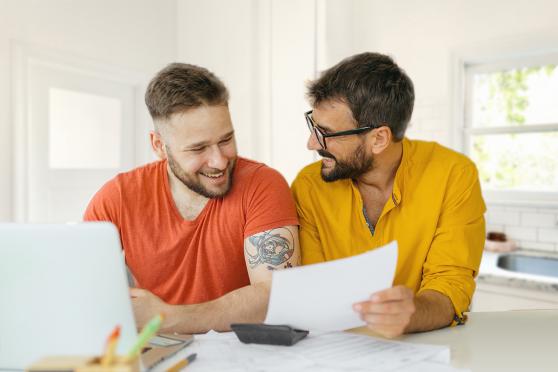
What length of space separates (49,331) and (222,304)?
51 cm

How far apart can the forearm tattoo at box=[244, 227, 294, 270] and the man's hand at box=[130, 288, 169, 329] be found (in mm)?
342

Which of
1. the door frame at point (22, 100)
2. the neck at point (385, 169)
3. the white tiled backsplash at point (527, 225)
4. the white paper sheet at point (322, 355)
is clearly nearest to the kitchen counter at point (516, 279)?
the white tiled backsplash at point (527, 225)

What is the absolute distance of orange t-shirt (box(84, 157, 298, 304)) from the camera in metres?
1.57

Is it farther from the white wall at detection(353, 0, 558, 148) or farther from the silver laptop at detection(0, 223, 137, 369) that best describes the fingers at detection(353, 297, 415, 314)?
the white wall at detection(353, 0, 558, 148)

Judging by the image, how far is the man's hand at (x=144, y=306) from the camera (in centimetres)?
118

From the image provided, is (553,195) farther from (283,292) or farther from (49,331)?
(49,331)

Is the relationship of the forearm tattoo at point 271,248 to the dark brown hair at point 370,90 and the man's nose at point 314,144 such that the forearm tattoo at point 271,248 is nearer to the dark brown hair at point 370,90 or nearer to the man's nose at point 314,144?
the man's nose at point 314,144

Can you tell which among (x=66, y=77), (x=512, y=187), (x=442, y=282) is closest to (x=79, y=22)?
(x=66, y=77)

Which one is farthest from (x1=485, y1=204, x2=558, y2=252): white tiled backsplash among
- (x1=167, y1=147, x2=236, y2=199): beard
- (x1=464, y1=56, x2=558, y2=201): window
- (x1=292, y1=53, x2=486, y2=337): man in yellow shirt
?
(x1=167, y1=147, x2=236, y2=199): beard

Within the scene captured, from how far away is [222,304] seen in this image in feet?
4.29

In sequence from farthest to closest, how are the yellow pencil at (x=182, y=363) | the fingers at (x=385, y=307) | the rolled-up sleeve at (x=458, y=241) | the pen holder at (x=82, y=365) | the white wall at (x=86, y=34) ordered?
the white wall at (x=86, y=34) → the rolled-up sleeve at (x=458, y=241) → the fingers at (x=385, y=307) → the yellow pencil at (x=182, y=363) → the pen holder at (x=82, y=365)

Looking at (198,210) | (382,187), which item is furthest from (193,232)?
(382,187)

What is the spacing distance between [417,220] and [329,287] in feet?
2.32

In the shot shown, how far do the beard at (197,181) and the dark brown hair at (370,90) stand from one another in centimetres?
41
